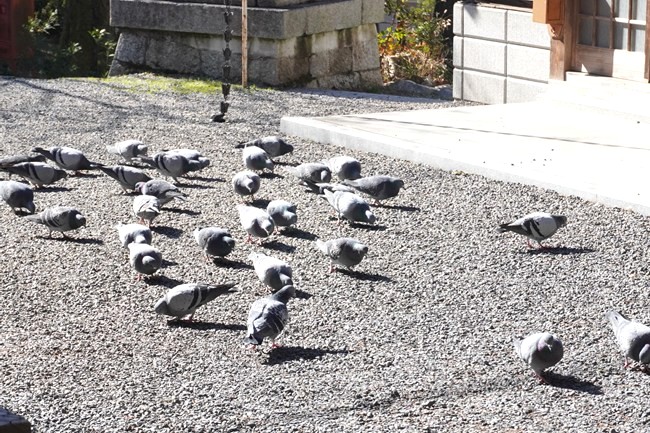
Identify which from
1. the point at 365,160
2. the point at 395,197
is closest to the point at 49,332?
the point at 395,197

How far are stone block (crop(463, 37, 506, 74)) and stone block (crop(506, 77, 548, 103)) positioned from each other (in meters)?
0.21

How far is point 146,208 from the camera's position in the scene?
25.7 feet

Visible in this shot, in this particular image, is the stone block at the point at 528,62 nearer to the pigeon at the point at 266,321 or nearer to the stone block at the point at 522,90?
the stone block at the point at 522,90

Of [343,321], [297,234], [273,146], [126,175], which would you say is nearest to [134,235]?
[297,234]

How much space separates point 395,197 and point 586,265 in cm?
207

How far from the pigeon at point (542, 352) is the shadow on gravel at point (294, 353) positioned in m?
0.90

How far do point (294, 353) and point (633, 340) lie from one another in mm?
1538

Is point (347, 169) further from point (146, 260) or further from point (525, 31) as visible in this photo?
point (525, 31)

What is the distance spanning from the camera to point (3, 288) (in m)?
6.85

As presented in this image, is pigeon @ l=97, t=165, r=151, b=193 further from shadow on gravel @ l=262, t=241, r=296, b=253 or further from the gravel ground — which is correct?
shadow on gravel @ l=262, t=241, r=296, b=253

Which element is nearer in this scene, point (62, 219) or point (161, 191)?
point (62, 219)

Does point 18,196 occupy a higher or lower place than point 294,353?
higher

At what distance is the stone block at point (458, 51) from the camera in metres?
13.7

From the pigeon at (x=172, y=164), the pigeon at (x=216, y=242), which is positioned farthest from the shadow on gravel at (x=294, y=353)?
the pigeon at (x=172, y=164)
